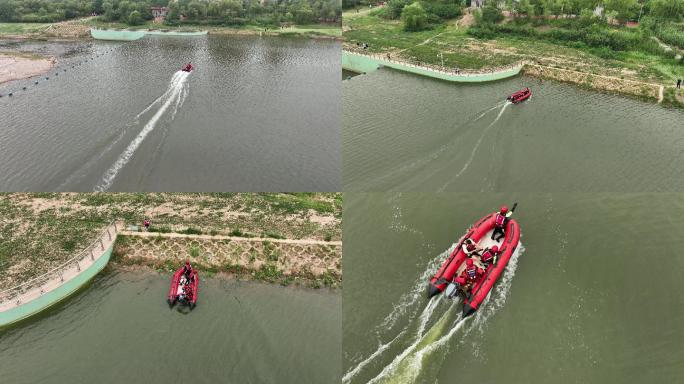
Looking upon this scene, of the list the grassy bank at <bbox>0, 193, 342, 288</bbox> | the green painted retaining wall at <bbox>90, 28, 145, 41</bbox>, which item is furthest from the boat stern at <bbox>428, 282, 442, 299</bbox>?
the green painted retaining wall at <bbox>90, 28, 145, 41</bbox>

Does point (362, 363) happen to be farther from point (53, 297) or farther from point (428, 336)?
point (53, 297)

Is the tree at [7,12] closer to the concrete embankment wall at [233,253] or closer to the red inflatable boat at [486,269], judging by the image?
the concrete embankment wall at [233,253]

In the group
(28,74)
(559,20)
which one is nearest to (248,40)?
(28,74)

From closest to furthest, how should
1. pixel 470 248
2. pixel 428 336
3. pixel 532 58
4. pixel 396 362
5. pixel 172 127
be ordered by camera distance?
1. pixel 396 362
2. pixel 428 336
3. pixel 470 248
4. pixel 172 127
5. pixel 532 58

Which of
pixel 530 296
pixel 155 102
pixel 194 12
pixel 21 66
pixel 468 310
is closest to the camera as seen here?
pixel 468 310

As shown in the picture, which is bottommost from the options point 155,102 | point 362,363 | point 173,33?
point 362,363

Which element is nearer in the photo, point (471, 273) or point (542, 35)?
point (471, 273)

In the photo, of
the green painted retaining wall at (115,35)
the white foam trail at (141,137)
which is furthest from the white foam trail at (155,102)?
the green painted retaining wall at (115,35)

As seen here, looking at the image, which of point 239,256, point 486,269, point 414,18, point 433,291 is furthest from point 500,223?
point 414,18

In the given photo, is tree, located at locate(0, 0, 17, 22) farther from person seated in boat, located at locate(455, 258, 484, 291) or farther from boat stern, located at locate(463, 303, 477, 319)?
boat stern, located at locate(463, 303, 477, 319)
